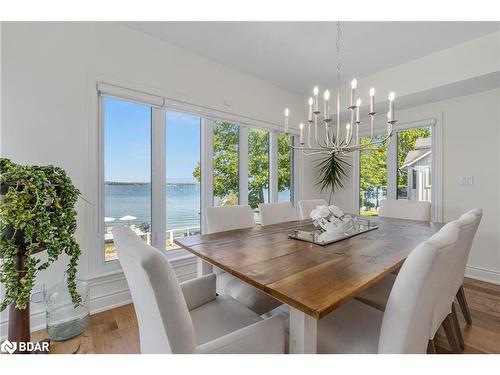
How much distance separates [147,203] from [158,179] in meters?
0.27

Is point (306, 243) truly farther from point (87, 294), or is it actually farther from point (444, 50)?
point (444, 50)

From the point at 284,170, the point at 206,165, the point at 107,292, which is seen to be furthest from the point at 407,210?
the point at 107,292

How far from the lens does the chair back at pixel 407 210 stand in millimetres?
2422

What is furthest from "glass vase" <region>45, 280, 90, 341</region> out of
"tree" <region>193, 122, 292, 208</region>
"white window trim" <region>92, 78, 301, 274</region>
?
"tree" <region>193, 122, 292, 208</region>

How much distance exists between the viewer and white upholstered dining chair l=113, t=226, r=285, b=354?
27.9 inches

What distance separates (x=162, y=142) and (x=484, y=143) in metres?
3.60

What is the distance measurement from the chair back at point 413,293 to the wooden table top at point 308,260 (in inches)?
5.1

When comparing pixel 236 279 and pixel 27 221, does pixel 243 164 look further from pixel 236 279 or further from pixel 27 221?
pixel 27 221

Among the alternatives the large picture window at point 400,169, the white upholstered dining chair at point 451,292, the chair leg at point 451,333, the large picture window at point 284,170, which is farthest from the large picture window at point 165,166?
the chair leg at point 451,333

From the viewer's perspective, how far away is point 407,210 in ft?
8.39

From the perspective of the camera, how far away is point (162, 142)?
2.45 metres

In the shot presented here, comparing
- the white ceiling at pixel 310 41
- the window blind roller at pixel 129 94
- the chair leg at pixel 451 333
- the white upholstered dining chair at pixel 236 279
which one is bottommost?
the chair leg at pixel 451 333

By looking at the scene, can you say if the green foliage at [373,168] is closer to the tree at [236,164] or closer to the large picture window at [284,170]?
the large picture window at [284,170]
